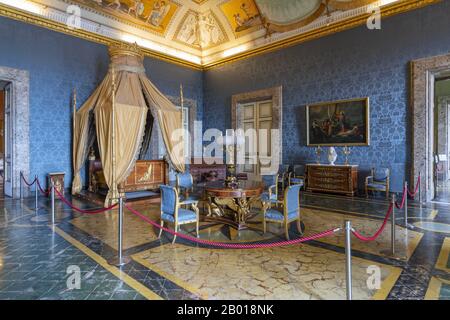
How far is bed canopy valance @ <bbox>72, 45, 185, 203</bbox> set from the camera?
6.64 meters

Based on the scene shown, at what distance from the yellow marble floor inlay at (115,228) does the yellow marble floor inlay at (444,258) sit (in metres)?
3.83

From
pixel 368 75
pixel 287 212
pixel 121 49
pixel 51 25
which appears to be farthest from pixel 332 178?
pixel 51 25

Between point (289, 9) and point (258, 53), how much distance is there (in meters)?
1.92

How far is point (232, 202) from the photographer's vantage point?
501 cm

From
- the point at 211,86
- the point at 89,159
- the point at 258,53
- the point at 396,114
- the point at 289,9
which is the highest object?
the point at 289,9

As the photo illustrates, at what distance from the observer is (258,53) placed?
1073 cm

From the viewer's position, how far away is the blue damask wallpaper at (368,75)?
7.21 metres

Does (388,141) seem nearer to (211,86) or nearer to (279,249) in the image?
(279,249)

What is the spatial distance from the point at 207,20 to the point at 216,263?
11.0 m

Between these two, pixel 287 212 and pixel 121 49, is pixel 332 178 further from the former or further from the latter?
pixel 121 49
